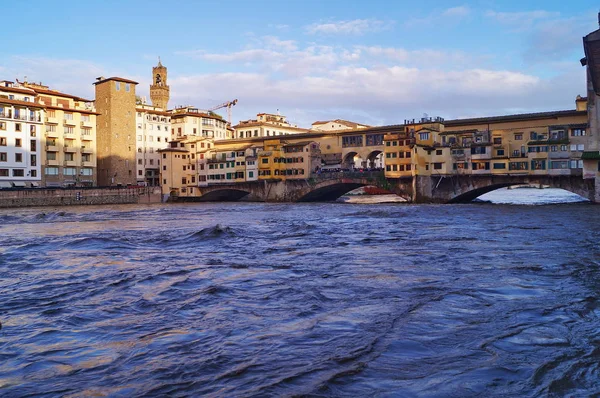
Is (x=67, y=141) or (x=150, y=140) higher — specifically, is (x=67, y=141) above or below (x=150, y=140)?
below

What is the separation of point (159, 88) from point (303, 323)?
118 meters

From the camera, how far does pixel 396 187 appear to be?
57281mm

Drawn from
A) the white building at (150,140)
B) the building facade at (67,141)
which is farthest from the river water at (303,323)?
the white building at (150,140)

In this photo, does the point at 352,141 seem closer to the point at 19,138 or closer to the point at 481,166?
the point at 481,166

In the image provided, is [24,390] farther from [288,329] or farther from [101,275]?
[101,275]

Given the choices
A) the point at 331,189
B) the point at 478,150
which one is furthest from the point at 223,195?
the point at 478,150

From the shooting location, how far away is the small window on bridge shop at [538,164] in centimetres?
4858

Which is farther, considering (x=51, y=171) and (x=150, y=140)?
(x=150, y=140)

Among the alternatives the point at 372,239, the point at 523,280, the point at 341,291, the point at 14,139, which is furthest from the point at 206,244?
the point at 14,139

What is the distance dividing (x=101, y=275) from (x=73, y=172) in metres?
63.5

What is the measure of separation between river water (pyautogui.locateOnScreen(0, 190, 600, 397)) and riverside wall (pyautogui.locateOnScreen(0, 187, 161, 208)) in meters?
43.2

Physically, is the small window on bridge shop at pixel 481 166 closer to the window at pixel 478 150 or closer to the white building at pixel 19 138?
the window at pixel 478 150

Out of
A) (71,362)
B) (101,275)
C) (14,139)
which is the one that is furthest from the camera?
(14,139)

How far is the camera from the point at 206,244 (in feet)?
65.3
